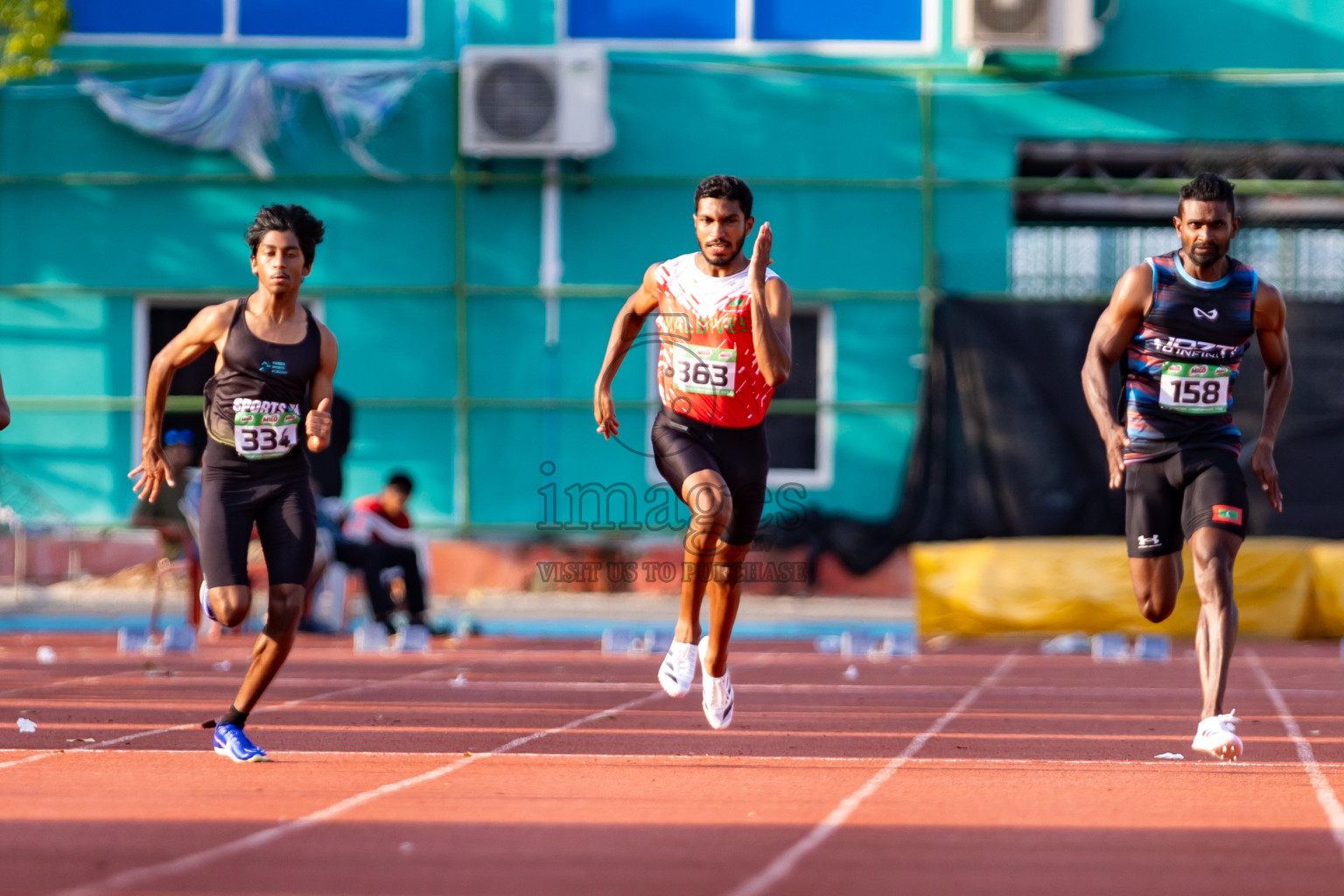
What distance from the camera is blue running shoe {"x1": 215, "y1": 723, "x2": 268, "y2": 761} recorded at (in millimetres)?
6812

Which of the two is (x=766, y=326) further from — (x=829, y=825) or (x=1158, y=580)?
(x=829, y=825)

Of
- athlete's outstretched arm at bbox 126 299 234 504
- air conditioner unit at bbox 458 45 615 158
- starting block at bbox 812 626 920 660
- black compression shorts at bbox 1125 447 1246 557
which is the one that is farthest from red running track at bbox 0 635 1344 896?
air conditioner unit at bbox 458 45 615 158

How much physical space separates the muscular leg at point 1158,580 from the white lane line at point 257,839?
2.72 metres

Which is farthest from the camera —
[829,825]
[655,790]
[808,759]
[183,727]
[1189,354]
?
[183,727]

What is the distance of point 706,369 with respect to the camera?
7684 millimetres

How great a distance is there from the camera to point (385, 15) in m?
19.1

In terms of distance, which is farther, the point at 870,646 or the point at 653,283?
the point at 870,646


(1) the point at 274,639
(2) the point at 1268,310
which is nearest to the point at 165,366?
(1) the point at 274,639

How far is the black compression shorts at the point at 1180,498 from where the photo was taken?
24.3ft

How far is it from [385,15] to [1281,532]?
34.8 ft

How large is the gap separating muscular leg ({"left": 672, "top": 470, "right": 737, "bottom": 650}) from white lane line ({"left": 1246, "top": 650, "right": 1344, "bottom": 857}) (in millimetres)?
2423

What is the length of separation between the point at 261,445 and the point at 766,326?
205 cm

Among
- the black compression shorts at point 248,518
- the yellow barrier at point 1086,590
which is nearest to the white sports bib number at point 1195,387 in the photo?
the black compression shorts at point 248,518

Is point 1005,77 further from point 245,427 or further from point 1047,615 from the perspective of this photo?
point 245,427
